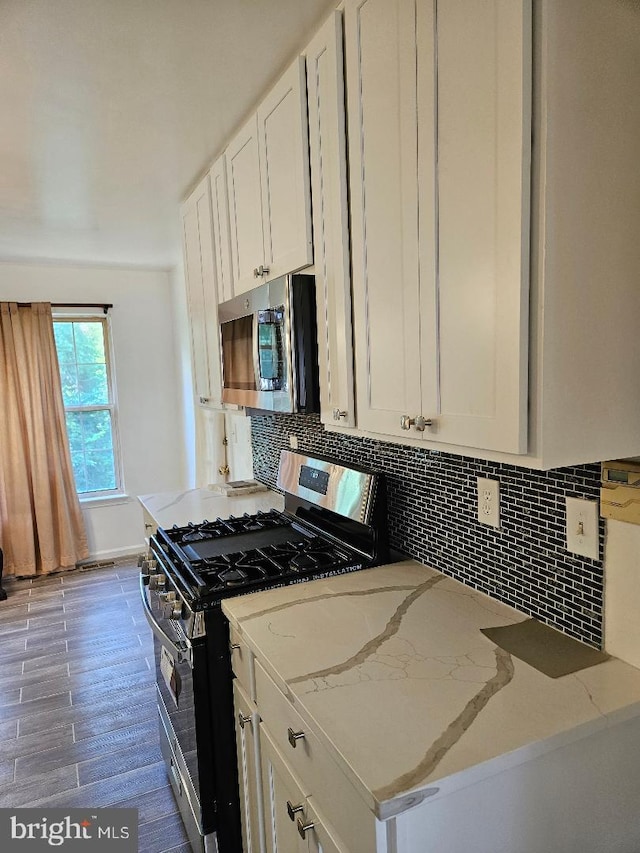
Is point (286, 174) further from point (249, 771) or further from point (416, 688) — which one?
point (249, 771)

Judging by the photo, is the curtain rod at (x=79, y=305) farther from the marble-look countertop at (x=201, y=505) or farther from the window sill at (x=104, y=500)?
the marble-look countertop at (x=201, y=505)

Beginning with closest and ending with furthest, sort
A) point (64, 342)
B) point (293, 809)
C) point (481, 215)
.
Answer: point (481, 215), point (293, 809), point (64, 342)

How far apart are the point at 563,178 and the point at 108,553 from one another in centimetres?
487

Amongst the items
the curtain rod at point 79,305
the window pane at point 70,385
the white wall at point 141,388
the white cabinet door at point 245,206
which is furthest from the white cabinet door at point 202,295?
the window pane at point 70,385

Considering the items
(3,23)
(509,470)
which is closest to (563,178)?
(509,470)

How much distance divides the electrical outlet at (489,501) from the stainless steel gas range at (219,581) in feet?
1.18

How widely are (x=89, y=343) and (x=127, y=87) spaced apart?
134 inches

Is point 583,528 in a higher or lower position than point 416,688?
higher

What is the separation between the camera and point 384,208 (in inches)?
50.6

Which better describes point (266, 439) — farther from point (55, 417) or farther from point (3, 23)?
point (55, 417)

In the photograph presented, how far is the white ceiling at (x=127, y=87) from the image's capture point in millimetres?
1424

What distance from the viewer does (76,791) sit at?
212 cm

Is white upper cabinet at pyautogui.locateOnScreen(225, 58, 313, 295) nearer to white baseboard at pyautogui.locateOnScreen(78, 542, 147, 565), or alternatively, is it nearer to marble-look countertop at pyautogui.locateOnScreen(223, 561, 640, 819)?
marble-look countertop at pyautogui.locateOnScreen(223, 561, 640, 819)

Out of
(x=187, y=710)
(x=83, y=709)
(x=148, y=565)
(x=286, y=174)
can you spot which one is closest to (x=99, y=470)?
(x=83, y=709)
